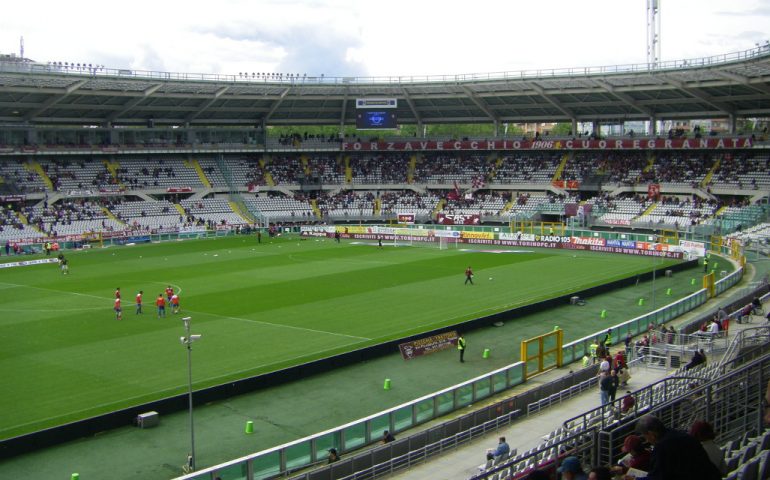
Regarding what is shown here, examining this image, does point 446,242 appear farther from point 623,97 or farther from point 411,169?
point 411,169

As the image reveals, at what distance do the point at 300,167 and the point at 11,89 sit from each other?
1444 inches

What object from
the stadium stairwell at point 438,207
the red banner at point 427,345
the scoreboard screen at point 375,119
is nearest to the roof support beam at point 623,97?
the stadium stairwell at point 438,207

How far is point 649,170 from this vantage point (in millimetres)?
85500

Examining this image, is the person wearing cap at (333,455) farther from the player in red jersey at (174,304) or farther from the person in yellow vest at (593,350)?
the player in red jersey at (174,304)

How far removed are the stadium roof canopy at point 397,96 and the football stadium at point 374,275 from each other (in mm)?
331

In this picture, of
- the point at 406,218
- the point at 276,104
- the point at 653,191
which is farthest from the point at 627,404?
the point at 276,104

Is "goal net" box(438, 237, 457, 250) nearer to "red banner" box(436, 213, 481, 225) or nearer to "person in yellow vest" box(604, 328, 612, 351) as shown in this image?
"red banner" box(436, 213, 481, 225)

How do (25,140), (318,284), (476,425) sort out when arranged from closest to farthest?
(476,425), (318,284), (25,140)

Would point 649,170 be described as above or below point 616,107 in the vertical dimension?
below

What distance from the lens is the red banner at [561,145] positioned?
7981 centimetres

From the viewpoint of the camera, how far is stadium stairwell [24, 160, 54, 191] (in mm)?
80688

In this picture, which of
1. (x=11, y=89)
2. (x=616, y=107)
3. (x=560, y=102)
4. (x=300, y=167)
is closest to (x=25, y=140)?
(x=11, y=89)

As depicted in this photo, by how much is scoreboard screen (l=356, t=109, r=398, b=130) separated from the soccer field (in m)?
27.5

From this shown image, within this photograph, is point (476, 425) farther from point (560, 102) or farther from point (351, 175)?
point (351, 175)
